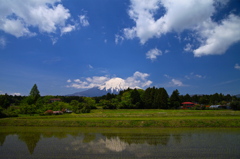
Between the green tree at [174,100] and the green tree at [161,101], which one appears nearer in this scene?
the green tree at [161,101]

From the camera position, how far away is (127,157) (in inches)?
432

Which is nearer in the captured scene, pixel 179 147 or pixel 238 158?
pixel 238 158

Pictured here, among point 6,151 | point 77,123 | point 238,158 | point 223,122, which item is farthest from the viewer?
point 77,123

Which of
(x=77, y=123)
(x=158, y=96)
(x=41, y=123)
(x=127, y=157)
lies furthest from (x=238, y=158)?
(x=158, y=96)

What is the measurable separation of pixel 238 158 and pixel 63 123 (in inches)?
994

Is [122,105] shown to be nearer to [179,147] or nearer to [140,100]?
[140,100]

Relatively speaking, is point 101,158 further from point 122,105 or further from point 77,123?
point 122,105

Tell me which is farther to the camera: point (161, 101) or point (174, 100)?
point (174, 100)

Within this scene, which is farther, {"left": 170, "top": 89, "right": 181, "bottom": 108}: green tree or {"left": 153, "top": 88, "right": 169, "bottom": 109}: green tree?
{"left": 170, "top": 89, "right": 181, "bottom": 108}: green tree

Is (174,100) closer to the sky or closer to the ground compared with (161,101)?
closer to the sky

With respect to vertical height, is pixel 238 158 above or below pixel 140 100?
below

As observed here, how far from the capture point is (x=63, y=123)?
2847 centimetres

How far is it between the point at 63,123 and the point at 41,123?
4.26 m

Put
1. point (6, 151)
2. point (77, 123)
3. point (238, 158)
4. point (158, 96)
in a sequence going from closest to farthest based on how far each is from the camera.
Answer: point (238, 158), point (6, 151), point (77, 123), point (158, 96)
